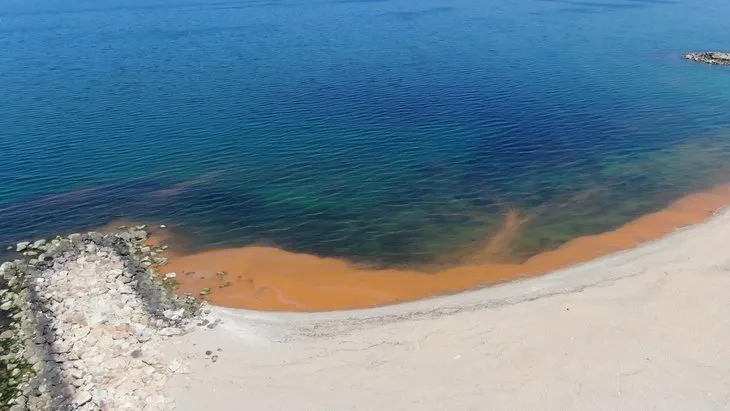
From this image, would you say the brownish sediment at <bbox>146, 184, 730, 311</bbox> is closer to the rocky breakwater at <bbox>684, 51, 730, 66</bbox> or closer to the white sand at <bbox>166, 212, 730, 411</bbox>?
the white sand at <bbox>166, 212, 730, 411</bbox>

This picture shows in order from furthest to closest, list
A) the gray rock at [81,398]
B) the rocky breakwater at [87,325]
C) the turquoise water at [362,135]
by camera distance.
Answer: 1. the turquoise water at [362,135]
2. the rocky breakwater at [87,325]
3. the gray rock at [81,398]

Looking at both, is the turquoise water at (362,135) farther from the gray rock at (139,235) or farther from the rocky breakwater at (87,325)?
the rocky breakwater at (87,325)

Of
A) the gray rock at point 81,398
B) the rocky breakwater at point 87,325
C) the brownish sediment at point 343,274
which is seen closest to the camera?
the gray rock at point 81,398

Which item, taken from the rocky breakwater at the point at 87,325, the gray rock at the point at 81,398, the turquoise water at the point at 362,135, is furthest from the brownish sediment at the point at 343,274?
the gray rock at the point at 81,398

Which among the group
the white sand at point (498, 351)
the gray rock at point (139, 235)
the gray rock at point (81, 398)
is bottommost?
the white sand at point (498, 351)

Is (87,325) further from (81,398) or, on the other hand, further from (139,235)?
(139,235)

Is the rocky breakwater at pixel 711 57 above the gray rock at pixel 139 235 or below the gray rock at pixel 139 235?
above
